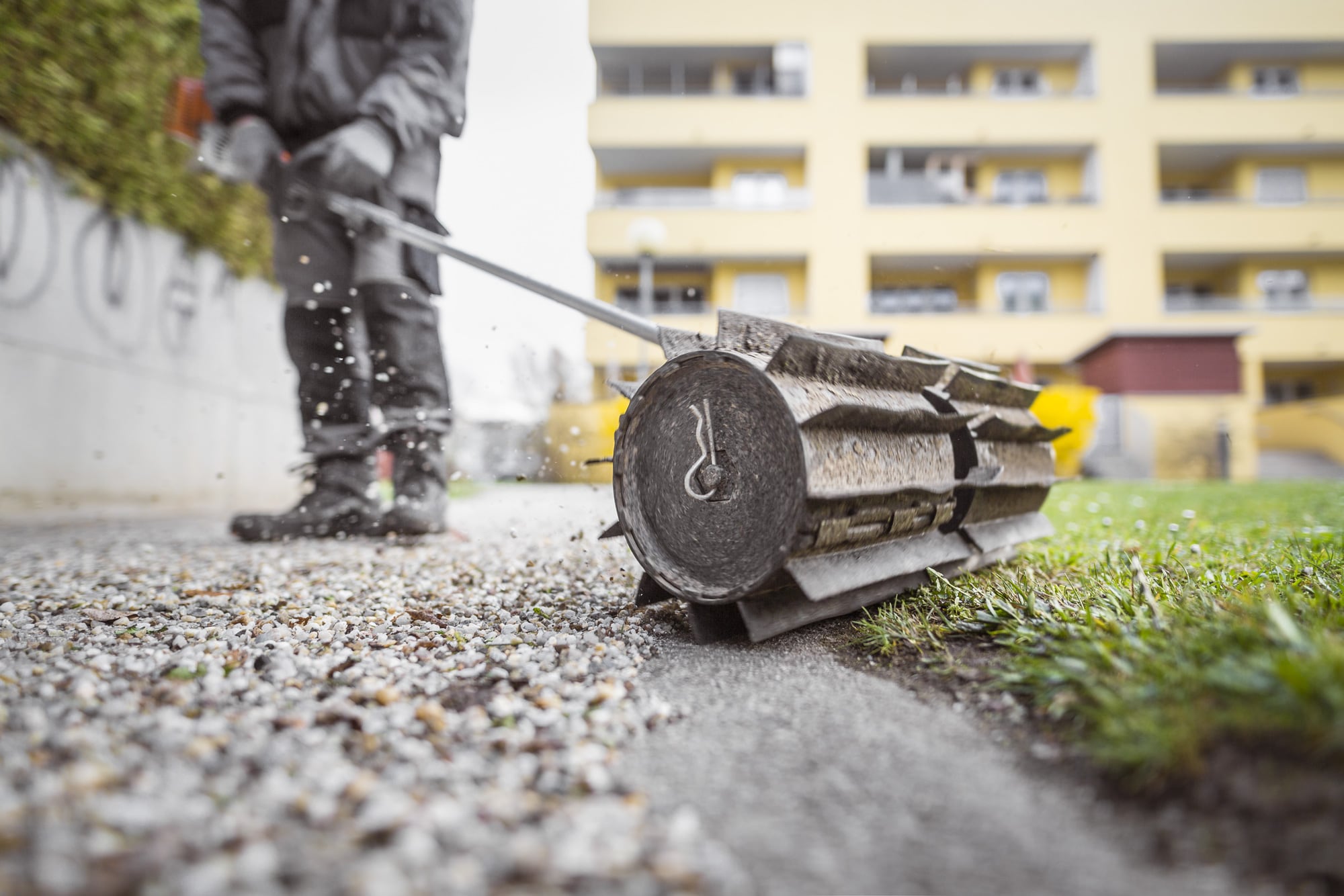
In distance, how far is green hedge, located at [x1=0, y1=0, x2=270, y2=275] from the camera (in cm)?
401

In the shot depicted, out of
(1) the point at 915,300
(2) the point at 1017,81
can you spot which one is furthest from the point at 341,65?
(2) the point at 1017,81

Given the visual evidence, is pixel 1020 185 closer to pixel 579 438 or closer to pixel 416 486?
pixel 579 438

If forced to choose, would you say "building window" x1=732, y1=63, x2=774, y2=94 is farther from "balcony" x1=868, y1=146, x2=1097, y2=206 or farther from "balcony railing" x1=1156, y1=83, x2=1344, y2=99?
"balcony railing" x1=1156, y1=83, x2=1344, y2=99

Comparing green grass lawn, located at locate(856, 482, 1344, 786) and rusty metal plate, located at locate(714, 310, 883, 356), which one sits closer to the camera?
green grass lawn, located at locate(856, 482, 1344, 786)

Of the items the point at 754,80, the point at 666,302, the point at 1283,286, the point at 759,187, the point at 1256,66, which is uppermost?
the point at 1256,66

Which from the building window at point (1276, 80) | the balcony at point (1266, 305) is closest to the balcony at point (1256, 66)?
the building window at point (1276, 80)

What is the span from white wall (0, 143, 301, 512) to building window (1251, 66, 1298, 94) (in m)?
22.8

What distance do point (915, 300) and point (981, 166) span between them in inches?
148

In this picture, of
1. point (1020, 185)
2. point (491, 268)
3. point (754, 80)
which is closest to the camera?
point (491, 268)

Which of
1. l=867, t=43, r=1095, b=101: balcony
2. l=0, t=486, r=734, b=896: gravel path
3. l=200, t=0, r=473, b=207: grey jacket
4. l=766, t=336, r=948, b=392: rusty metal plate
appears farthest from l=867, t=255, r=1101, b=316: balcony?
l=0, t=486, r=734, b=896: gravel path

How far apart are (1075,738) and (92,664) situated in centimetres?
188

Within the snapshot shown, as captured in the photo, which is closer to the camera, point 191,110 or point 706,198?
point 191,110

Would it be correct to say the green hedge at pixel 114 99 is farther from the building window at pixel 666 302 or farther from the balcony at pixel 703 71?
the balcony at pixel 703 71

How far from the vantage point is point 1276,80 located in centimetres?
1817
